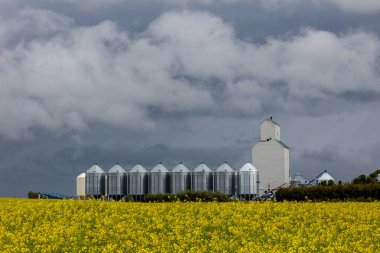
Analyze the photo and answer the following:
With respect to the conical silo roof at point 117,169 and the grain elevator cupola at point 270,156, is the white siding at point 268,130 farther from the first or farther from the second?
the conical silo roof at point 117,169

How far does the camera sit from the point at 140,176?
6331cm

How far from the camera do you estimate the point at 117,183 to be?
63781mm

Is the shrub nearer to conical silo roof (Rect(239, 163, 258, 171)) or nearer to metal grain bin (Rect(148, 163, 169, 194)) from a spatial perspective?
conical silo roof (Rect(239, 163, 258, 171))

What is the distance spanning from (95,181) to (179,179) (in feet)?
32.5

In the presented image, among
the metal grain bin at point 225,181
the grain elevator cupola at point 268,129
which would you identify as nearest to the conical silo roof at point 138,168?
the metal grain bin at point 225,181

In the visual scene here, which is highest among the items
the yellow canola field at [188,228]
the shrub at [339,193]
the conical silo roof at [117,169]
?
the conical silo roof at [117,169]

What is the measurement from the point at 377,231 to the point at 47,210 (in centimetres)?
1064

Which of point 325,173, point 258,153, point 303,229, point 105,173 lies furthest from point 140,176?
point 303,229

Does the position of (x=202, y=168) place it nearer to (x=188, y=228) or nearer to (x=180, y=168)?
(x=180, y=168)

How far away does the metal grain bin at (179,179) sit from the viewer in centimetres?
6181

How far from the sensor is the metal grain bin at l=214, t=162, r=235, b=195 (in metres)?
61.5

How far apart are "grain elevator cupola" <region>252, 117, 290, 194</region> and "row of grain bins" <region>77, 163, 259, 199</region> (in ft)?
6.35

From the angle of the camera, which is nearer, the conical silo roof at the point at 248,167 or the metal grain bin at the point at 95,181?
the conical silo roof at the point at 248,167

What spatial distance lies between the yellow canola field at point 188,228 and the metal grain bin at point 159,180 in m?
→ 41.2
